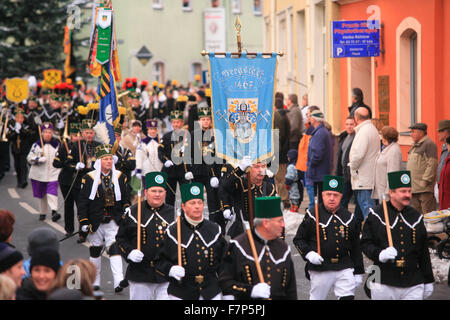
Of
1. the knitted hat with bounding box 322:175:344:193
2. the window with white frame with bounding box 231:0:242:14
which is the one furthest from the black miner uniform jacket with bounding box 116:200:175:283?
the window with white frame with bounding box 231:0:242:14

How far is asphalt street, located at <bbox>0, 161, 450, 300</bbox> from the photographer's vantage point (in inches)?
451

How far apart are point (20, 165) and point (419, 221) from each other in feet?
54.0

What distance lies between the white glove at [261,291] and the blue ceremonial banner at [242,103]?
5.55 m

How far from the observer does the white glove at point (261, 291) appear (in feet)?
24.2

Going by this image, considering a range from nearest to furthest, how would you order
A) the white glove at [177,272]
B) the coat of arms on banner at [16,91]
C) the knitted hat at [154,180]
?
1. the white glove at [177,272]
2. the knitted hat at [154,180]
3. the coat of arms on banner at [16,91]

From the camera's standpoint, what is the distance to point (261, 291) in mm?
7391

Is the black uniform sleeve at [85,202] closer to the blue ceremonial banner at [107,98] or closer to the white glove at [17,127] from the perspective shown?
the blue ceremonial banner at [107,98]

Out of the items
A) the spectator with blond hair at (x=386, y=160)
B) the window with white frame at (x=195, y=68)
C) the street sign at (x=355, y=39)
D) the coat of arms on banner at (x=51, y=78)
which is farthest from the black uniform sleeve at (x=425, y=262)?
the window with white frame at (x=195, y=68)

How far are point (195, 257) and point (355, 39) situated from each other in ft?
37.0

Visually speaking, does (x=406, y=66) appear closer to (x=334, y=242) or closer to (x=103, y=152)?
(x=103, y=152)

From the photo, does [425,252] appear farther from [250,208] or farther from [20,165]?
[20,165]

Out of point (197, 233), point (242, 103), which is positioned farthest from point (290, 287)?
point (242, 103)

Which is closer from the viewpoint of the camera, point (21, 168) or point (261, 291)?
point (261, 291)
